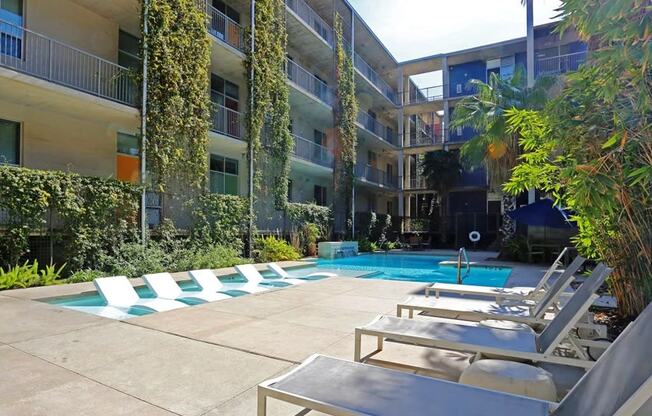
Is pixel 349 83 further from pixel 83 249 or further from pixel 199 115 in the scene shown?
pixel 83 249

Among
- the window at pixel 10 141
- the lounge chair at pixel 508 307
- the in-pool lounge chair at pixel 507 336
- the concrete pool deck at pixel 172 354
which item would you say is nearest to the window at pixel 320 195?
the window at pixel 10 141

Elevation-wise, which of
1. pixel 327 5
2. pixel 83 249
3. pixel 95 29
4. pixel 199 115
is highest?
pixel 327 5

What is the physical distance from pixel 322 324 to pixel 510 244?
49.7 feet

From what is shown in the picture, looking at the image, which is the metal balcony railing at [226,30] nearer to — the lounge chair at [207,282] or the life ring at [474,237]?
the lounge chair at [207,282]

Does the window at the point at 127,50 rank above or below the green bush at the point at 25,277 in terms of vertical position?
above

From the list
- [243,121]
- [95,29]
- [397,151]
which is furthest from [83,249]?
[397,151]

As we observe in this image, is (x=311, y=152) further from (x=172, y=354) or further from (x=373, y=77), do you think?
(x=172, y=354)

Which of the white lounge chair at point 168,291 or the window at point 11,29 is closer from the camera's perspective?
the white lounge chair at point 168,291

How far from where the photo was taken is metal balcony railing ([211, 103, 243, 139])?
51.3ft

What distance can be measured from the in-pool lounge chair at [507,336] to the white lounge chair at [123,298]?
4.42 m

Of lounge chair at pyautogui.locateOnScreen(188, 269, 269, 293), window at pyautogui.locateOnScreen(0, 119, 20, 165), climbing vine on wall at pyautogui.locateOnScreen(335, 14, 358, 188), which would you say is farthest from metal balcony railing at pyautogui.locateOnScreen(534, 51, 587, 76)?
window at pyautogui.locateOnScreen(0, 119, 20, 165)

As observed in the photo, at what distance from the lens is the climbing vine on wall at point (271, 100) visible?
16641 mm

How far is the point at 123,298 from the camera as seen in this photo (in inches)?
288

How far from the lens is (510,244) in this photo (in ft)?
60.2
